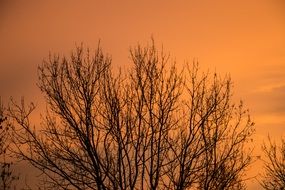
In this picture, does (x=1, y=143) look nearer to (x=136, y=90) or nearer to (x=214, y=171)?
(x=136, y=90)

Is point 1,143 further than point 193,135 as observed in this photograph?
Yes

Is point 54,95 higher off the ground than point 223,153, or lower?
higher

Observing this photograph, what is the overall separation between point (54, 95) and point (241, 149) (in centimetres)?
625

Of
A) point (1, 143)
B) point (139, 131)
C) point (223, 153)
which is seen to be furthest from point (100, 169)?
point (1, 143)

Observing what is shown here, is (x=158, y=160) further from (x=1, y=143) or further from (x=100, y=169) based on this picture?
(x=1, y=143)

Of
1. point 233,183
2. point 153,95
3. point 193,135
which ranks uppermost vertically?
point 153,95

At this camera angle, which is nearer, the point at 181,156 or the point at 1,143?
the point at 181,156

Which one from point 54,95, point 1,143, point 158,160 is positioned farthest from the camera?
point 1,143

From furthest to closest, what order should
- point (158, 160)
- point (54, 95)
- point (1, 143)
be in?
point (1, 143) < point (54, 95) < point (158, 160)

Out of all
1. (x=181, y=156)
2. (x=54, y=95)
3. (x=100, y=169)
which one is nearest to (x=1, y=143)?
(x=54, y=95)

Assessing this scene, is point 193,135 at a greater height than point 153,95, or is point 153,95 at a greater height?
point 153,95

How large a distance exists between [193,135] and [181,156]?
791mm

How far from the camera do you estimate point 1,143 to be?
22.4m

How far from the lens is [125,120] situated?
54.6ft
